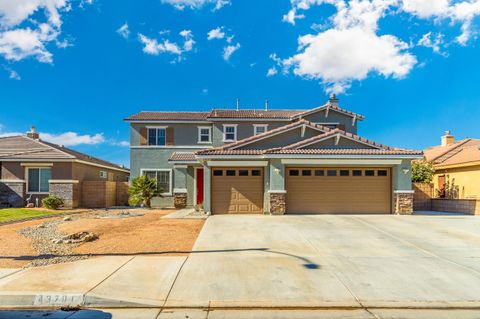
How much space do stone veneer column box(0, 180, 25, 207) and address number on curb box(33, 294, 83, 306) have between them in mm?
18934

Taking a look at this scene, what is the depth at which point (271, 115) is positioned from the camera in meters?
23.5

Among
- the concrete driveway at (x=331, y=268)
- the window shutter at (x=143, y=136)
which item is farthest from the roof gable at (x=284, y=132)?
the window shutter at (x=143, y=136)

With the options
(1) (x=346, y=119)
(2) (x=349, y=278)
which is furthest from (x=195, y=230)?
(1) (x=346, y=119)

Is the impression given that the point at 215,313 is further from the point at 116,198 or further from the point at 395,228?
the point at 116,198

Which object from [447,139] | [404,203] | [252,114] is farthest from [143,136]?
[447,139]

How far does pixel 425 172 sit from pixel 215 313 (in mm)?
19774

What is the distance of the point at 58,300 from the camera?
5324 millimetres

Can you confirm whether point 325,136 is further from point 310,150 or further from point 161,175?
point 161,175

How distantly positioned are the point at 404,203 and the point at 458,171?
7186 mm

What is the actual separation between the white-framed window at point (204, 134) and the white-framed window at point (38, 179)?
10.4 metres

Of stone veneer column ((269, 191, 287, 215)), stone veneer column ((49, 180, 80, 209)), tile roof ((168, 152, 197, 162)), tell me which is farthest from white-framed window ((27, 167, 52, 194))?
stone veneer column ((269, 191, 287, 215))

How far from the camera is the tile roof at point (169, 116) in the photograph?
2321cm

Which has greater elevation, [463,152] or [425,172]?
[463,152]

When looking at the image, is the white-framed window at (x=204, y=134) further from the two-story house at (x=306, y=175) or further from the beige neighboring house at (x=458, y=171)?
the beige neighboring house at (x=458, y=171)
